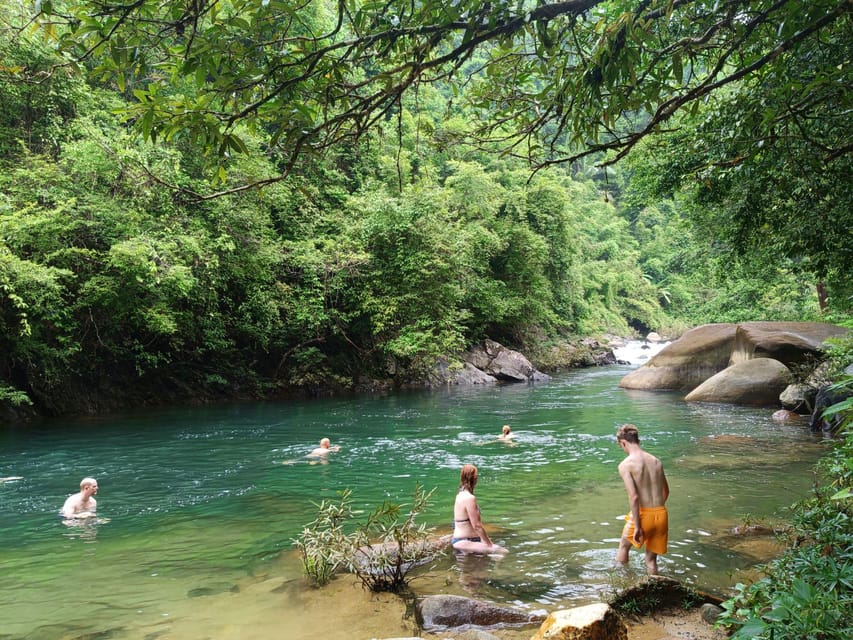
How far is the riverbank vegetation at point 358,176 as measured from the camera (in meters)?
3.19

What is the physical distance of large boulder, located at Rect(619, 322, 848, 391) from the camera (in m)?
17.3

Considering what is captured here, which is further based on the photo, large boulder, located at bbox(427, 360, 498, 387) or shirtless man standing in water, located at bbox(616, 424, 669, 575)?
large boulder, located at bbox(427, 360, 498, 387)

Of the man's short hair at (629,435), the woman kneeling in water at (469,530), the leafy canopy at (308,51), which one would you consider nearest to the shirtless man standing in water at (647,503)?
the man's short hair at (629,435)

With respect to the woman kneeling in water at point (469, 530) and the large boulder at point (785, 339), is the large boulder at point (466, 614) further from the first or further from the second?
the large boulder at point (785, 339)

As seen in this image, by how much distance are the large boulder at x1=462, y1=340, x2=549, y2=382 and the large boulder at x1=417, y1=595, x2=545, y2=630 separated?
76.8ft

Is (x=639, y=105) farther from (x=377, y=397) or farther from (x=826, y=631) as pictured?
(x=377, y=397)

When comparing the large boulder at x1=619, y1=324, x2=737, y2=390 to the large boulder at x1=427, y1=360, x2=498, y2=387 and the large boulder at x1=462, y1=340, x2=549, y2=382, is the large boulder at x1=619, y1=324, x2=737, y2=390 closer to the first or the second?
the large boulder at x1=462, y1=340, x2=549, y2=382

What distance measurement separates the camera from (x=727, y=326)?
71.8ft

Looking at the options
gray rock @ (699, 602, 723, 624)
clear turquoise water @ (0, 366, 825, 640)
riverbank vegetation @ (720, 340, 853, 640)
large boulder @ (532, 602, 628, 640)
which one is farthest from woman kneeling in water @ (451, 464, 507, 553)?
riverbank vegetation @ (720, 340, 853, 640)

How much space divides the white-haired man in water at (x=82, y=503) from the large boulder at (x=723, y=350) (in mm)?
17039

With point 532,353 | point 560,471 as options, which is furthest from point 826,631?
point 532,353

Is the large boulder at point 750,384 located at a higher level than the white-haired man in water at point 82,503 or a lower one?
higher

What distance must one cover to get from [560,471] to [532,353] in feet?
74.2

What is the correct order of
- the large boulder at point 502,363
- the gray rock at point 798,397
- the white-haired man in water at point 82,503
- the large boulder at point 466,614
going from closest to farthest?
the large boulder at point 466,614, the white-haired man in water at point 82,503, the gray rock at point 798,397, the large boulder at point 502,363
